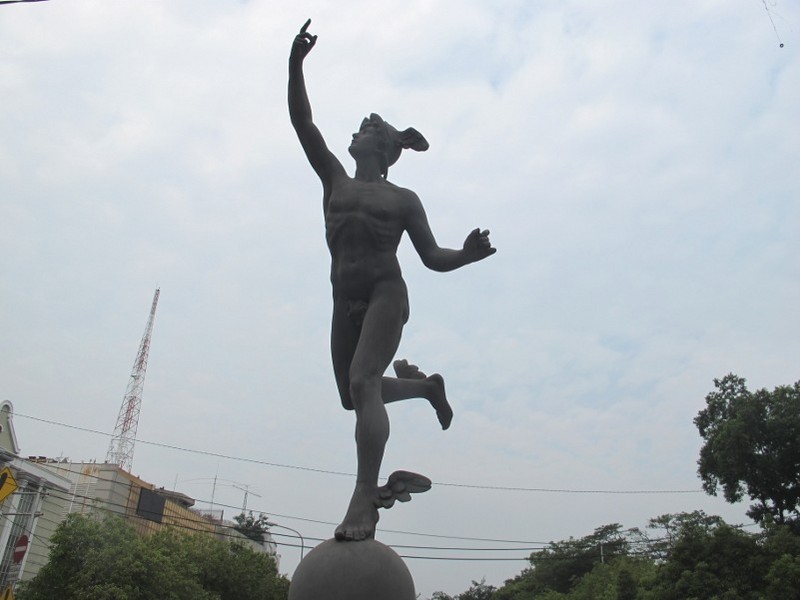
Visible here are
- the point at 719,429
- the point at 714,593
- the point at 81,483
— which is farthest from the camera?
the point at 81,483

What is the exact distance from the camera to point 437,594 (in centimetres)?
5344

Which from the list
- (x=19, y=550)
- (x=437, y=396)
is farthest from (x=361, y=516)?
(x=19, y=550)

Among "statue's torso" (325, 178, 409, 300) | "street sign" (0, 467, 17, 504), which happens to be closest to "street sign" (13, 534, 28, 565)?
"street sign" (0, 467, 17, 504)

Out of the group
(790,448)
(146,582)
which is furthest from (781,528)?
(146,582)

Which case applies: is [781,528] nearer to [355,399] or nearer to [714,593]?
[714,593]

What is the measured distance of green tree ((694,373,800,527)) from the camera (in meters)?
30.4

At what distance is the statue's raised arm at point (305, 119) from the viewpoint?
188 inches

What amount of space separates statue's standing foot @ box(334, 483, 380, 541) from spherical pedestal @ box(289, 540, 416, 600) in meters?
0.05

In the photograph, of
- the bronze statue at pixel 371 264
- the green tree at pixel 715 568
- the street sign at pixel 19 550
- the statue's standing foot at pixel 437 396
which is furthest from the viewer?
the street sign at pixel 19 550

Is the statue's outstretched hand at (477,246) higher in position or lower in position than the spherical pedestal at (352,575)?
higher

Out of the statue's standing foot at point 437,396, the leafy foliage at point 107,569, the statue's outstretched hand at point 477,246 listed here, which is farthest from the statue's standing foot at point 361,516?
the leafy foliage at point 107,569

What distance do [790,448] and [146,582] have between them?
25753 mm

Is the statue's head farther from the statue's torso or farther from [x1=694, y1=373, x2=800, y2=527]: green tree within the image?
[x1=694, y1=373, x2=800, y2=527]: green tree

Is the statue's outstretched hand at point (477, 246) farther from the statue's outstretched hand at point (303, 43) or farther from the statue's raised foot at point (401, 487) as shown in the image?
the statue's outstretched hand at point (303, 43)
